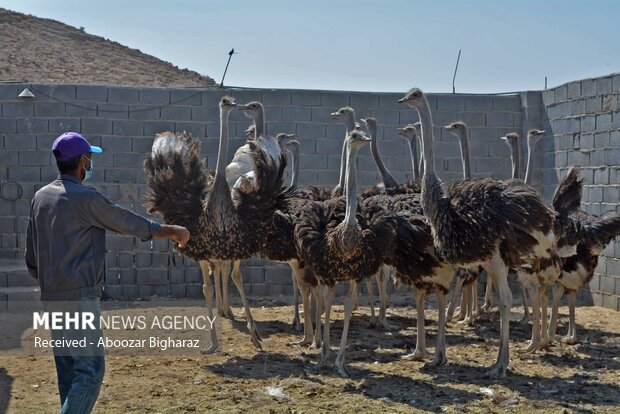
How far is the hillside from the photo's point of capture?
27.8 m

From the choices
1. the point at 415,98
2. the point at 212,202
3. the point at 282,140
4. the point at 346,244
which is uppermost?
the point at 415,98

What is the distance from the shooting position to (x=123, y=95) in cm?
1173

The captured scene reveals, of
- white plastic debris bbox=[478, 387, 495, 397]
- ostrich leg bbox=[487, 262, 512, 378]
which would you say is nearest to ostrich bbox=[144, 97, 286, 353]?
ostrich leg bbox=[487, 262, 512, 378]

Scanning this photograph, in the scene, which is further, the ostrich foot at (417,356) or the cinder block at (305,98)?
the cinder block at (305,98)

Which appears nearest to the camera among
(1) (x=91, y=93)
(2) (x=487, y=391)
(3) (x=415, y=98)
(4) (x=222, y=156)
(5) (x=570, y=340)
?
(2) (x=487, y=391)

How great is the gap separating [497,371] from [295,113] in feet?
17.7

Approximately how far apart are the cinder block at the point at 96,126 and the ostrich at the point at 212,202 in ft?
9.47

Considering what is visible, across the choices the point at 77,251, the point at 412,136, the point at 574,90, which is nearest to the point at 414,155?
the point at 412,136

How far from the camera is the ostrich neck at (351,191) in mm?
7578

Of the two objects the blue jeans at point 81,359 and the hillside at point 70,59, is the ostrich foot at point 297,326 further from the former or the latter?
the hillside at point 70,59

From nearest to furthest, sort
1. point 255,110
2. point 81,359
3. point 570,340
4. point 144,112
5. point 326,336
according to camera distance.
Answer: point 81,359 → point 326,336 → point 570,340 → point 255,110 → point 144,112

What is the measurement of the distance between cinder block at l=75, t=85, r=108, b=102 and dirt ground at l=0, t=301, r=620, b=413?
346cm

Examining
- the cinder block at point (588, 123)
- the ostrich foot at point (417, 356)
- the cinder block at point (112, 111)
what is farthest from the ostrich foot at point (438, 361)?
the cinder block at point (112, 111)

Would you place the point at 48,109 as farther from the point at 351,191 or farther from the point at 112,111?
the point at 351,191
